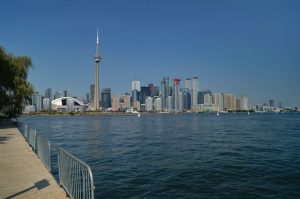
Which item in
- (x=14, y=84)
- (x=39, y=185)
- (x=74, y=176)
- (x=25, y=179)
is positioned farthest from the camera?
(x=14, y=84)

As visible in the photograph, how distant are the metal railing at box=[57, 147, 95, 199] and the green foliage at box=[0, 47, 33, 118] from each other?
3383cm

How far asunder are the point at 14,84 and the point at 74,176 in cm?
4028

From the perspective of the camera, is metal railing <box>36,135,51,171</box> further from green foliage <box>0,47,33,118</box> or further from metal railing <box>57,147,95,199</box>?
green foliage <box>0,47,33,118</box>

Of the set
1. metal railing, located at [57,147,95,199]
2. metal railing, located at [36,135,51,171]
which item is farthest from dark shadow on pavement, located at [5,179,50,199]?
metal railing, located at [36,135,51,171]

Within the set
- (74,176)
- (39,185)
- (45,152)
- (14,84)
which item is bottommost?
(39,185)

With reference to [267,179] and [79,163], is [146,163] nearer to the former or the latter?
[267,179]

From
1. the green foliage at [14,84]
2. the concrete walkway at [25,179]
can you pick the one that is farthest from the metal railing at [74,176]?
the green foliage at [14,84]

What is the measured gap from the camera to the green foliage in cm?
4206

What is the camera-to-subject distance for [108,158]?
2320 cm

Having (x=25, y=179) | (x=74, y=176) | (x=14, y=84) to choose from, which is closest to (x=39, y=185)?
(x=25, y=179)

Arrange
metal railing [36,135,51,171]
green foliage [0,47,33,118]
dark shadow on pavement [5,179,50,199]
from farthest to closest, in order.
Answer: green foliage [0,47,33,118] → metal railing [36,135,51,171] → dark shadow on pavement [5,179,50,199]

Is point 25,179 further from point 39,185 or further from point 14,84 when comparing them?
point 14,84

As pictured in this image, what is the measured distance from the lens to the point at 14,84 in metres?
45.8

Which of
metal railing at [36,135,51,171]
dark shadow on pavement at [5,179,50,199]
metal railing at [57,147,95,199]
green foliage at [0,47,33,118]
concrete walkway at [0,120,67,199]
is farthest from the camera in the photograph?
green foliage at [0,47,33,118]
